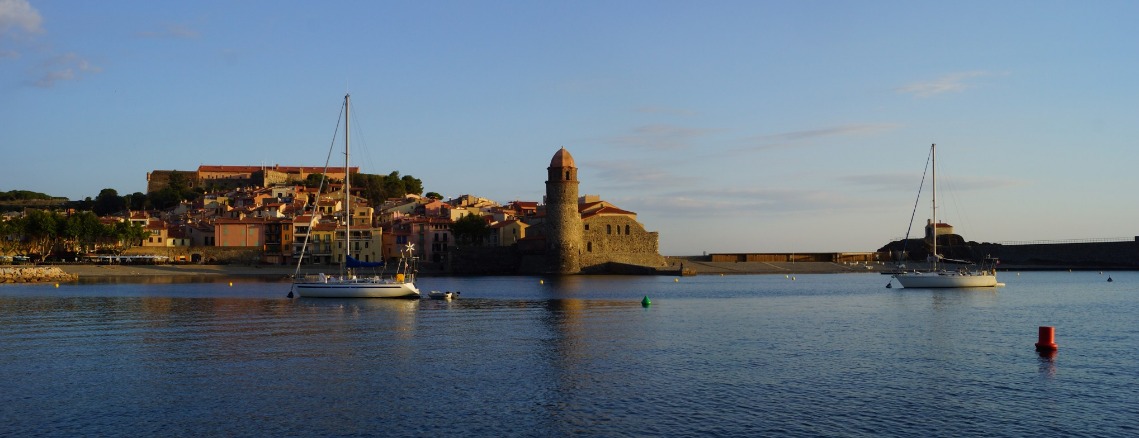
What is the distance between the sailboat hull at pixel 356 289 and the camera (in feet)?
140

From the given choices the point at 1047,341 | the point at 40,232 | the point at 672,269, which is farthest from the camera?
the point at 672,269

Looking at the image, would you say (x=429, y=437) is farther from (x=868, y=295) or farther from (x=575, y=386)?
(x=868, y=295)

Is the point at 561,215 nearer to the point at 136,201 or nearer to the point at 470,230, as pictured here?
the point at 470,230

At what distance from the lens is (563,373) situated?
18.7m

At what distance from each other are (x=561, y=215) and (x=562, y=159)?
4715 mm

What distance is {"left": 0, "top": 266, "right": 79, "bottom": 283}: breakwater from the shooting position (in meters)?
62.7

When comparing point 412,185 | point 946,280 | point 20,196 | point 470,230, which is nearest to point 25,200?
point 20,196

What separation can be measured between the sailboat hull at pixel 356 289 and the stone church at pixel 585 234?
36.9 metres

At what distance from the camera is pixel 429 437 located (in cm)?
1305

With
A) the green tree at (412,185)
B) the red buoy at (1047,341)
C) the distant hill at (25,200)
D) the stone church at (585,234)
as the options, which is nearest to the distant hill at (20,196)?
the distant hill at (25,200)

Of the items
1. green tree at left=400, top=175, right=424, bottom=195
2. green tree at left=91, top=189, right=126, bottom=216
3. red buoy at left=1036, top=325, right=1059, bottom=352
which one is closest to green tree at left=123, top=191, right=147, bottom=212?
green tree at left=91, top=189, right=126, bottom=216

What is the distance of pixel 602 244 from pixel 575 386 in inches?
2641

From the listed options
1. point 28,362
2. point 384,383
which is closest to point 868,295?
point 384,383

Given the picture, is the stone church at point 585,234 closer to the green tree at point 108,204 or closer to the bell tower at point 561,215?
the bell tower at point 561,215
